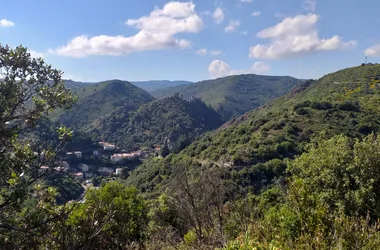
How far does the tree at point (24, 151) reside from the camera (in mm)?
4902

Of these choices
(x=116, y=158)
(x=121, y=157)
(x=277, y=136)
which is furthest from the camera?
(x=121, y=157)

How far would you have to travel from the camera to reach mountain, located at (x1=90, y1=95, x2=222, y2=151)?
125 meters

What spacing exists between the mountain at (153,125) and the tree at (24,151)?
110128mm

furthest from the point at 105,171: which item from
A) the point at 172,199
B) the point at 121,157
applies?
the point at 172,199

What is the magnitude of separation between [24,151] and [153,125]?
130 meters

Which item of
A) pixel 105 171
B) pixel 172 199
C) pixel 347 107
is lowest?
pixel 105 171

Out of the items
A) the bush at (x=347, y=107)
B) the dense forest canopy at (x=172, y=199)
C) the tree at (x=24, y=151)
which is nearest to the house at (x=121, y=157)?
the dense forest canopy at (x=172, y=199)

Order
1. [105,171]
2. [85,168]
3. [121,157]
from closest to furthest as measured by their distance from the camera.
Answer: [85,168]
[105,171]
[121,157]

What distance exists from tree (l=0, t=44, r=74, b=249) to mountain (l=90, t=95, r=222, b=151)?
110 metres

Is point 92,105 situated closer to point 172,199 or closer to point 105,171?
point 105,171

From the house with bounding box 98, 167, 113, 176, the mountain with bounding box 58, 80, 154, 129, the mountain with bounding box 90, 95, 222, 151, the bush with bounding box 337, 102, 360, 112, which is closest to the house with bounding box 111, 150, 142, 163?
the house with bounding box 98, 167, 113, 176

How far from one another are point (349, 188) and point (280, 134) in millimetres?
37950

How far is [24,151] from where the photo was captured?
5.83m

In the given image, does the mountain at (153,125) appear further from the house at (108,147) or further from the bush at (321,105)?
the bush at (321,105)
